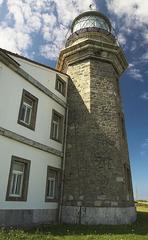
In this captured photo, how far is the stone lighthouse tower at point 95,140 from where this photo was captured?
41.9ft

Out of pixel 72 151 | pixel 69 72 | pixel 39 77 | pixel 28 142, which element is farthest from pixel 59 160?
pixel 69 72

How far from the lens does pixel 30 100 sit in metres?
12.9

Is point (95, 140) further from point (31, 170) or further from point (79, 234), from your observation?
point (79, 234)

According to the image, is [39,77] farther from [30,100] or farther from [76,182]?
[76,182]

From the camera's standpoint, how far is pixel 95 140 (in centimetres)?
1395

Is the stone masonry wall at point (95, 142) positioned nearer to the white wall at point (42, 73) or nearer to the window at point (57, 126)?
the window at point (57, 126)

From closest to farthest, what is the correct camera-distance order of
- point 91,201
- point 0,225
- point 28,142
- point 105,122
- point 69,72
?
point 0,225 < point 28,142 < point 91,201 < point 105,122 < point 69,72

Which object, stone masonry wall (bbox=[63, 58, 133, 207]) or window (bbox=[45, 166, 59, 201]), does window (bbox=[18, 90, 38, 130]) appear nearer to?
window (bbox=[45, 166, 59, 201])

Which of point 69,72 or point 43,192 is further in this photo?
point 69,72

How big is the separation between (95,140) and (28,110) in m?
3.98

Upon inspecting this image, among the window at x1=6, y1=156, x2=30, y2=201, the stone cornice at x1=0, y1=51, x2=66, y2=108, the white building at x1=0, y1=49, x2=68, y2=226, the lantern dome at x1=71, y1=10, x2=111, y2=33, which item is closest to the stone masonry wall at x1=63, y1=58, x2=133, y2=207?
the white building at x1=0, y1=49, x2=68, y2=226

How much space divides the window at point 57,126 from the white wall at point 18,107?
41 centimetres

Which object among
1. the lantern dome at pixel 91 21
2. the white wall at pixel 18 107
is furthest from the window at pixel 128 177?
the lantern dome at pixel 91 21

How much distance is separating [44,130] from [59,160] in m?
1.97
